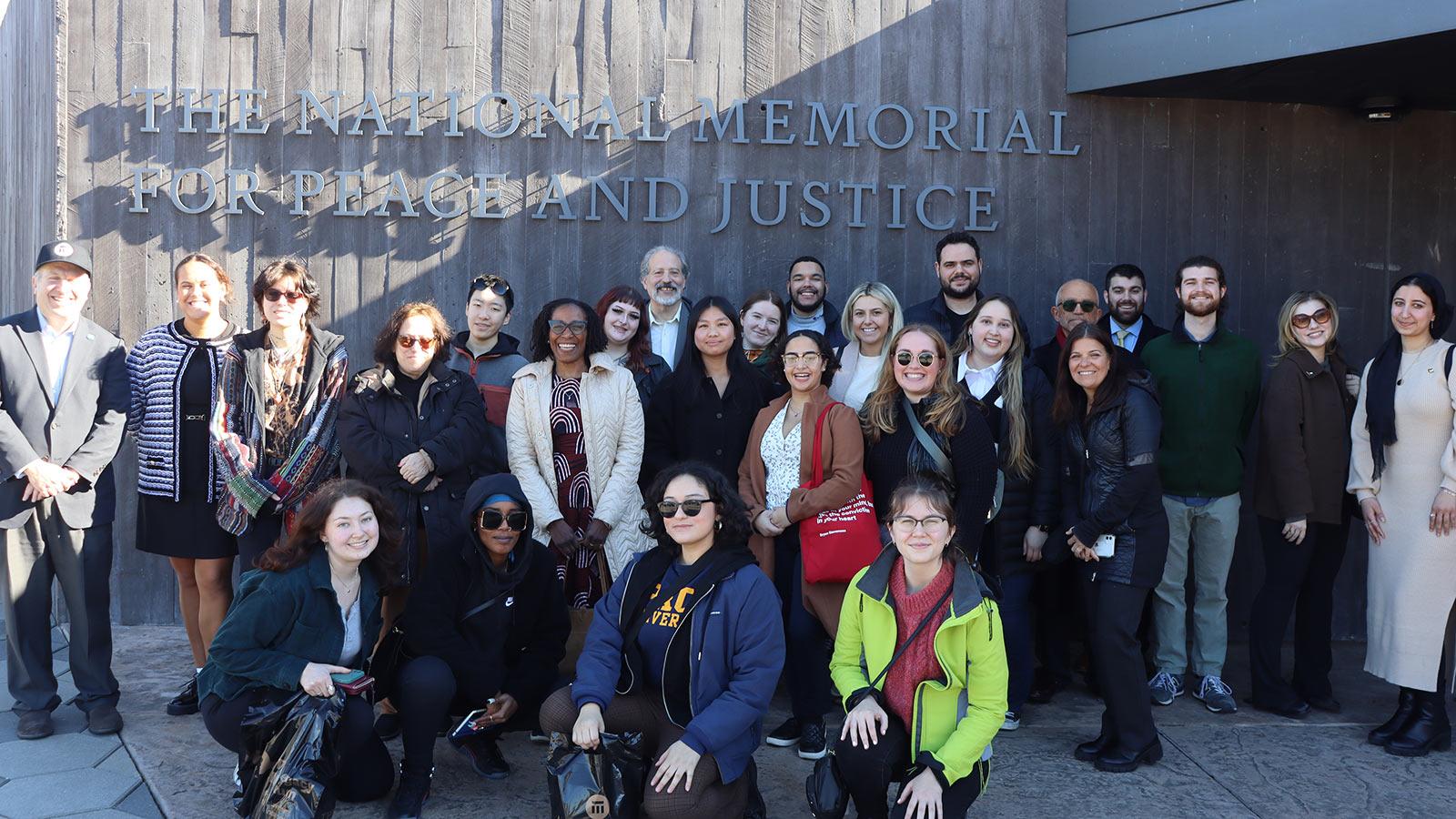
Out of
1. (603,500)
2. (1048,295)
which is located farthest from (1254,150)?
(603,500)

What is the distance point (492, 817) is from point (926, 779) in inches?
58.4

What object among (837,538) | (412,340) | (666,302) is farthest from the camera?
(666,302)

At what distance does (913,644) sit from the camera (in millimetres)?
3781

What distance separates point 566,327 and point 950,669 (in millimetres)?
2148

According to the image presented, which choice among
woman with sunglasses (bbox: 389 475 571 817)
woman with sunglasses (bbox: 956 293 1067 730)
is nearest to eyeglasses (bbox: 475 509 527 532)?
woman with sunglasses (bbox: 389 475 571 817)

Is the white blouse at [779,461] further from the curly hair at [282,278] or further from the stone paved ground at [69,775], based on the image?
the stone paved ground at [69,775]

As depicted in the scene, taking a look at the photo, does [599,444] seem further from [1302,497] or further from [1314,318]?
[1314,318]

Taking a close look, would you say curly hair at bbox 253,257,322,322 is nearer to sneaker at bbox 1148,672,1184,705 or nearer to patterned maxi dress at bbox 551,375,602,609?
patterned maxi dress at bbox 551,375,602,609

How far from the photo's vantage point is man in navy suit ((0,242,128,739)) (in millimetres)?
4578

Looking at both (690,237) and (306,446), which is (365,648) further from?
(690,237)

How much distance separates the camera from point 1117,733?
4520 mm

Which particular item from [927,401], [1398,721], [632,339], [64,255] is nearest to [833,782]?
[927,401]

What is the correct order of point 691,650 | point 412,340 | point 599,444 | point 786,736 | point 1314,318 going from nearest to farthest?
point 691,650
point 786,736
point 412,340
point 599,444
point 1314,318

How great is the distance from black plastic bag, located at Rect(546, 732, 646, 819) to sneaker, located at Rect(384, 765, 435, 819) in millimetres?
513
